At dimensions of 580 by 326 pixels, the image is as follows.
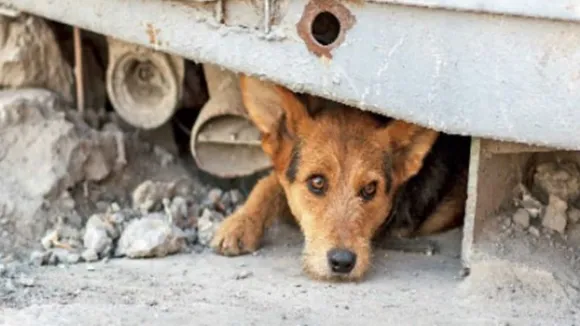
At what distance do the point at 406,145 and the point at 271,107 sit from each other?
69 centimetres

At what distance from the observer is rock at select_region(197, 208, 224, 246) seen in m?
5.69

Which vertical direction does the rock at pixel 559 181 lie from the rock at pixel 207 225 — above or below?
above

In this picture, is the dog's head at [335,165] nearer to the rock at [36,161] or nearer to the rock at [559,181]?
the rock at [559,181]

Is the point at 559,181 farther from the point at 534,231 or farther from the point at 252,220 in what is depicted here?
the point at 252,220

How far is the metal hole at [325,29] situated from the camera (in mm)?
4973

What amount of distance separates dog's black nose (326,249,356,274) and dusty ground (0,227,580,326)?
7 cm

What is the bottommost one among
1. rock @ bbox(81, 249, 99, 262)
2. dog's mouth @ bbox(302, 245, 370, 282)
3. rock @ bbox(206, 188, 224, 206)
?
rock @ bbox(81, 249, 99, 262)

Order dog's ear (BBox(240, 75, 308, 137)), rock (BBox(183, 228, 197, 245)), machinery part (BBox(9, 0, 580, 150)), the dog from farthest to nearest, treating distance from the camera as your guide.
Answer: rock (BBox(183, 228, 197, 245)), dog's ear (BBox(240, 75, 308, 137)), the dog, machinery part (BBox(9, 0, 580, 150))

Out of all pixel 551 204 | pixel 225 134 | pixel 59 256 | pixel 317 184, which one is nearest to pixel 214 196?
pixel 225 134

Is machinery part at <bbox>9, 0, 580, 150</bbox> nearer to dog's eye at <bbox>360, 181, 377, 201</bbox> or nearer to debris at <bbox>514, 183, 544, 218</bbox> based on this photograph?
dog's eye at <bbox>360, 181, 377, 201</bbox>

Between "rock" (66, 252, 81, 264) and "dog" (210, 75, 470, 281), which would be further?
"rock" (66, 252, 81, 264)

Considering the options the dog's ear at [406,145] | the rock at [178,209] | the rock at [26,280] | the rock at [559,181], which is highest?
the dog's ear at [406,145]

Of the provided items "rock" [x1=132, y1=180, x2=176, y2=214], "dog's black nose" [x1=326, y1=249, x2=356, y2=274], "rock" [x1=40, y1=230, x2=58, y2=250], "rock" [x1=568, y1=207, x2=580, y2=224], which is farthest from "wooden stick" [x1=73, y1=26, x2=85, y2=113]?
"rock" [x1=568, y1=207, x2=580, y2=224]

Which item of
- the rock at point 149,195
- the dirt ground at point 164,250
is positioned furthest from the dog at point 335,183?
the rock at point 149,195
